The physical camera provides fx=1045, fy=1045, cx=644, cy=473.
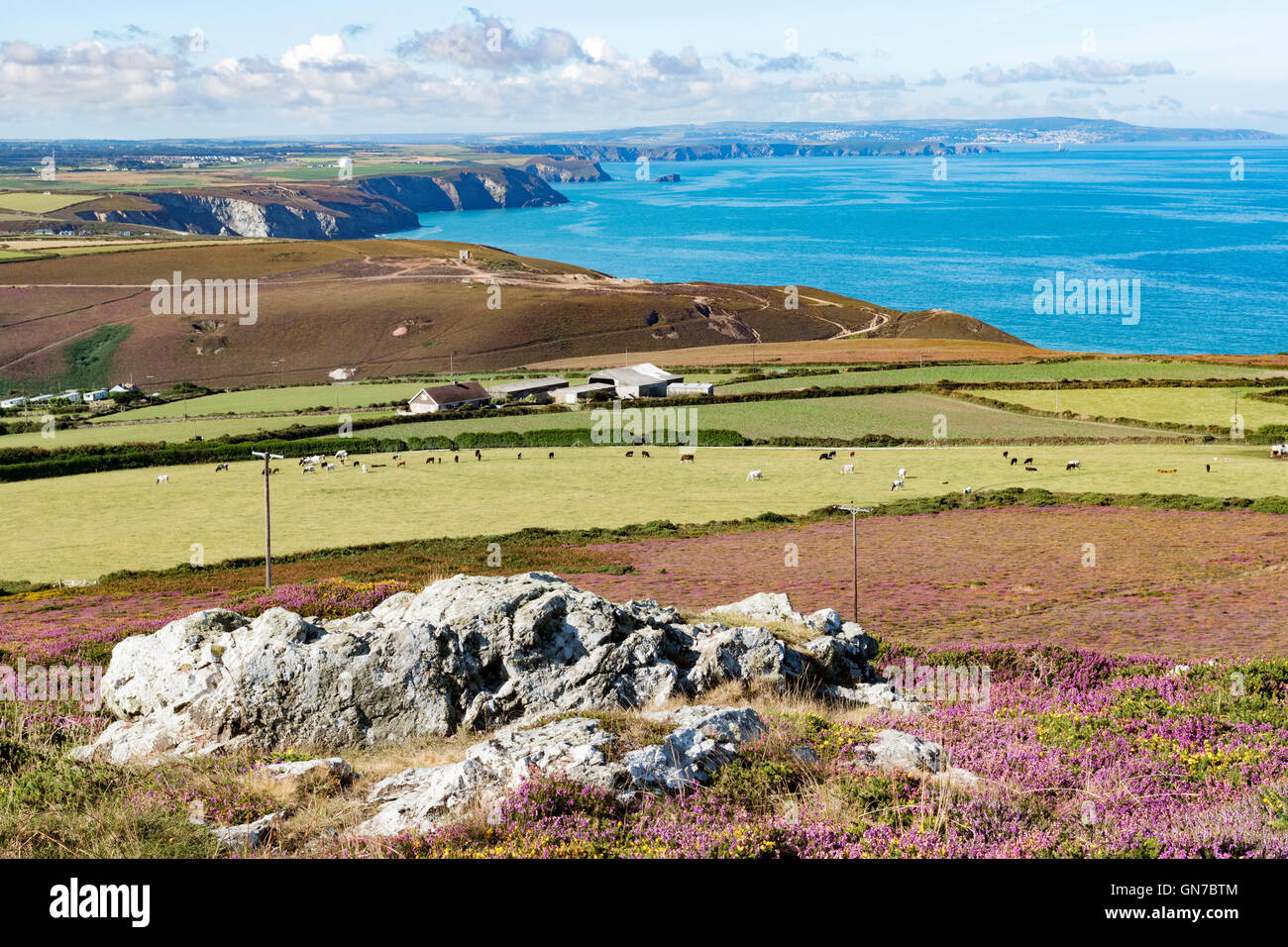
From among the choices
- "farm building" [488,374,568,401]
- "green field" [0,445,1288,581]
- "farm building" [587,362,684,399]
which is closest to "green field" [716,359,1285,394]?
"farm building" [587,362,684,399]

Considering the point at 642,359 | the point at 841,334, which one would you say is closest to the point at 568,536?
the point at 642,359

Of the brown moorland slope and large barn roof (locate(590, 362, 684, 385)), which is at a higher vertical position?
the brown moorland slope

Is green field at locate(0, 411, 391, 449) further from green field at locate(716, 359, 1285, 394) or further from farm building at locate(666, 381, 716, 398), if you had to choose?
green field at locate(716, 359, 1285, 394)

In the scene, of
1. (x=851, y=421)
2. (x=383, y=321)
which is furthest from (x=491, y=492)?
(x=383, y=321)

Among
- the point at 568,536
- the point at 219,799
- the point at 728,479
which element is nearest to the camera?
the point at 219,799

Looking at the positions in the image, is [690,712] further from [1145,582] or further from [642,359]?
[642,359]

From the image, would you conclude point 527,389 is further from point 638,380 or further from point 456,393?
point 638,380
